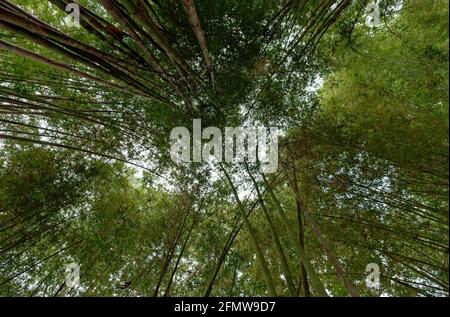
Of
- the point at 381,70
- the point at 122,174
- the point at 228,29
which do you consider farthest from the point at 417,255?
the point at 122,174

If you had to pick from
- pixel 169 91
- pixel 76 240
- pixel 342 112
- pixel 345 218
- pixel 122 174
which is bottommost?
pixel 76 240

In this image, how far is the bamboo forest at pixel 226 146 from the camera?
2.94 m

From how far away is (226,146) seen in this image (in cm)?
459

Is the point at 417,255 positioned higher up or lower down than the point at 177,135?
lower down

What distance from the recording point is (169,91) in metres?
4.10

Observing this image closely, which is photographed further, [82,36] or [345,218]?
[82,36]

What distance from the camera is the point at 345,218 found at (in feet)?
11.8

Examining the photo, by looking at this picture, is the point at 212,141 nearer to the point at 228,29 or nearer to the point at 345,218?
the point at 228,29

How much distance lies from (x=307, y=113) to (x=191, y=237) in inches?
109

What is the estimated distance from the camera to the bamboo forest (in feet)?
9.66
